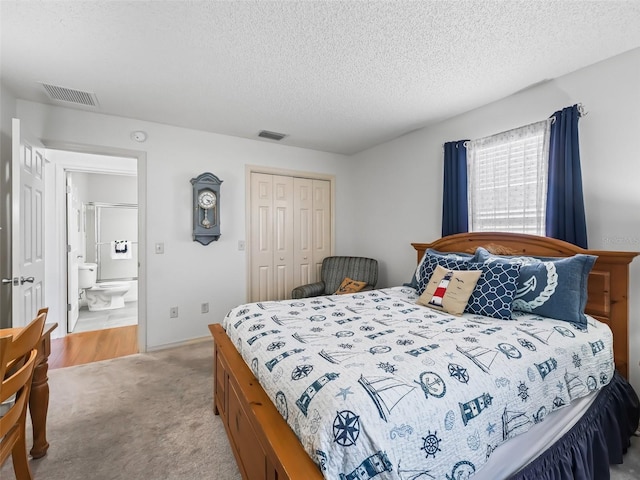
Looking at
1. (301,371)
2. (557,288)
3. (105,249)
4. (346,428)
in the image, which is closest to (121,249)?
(105,249)

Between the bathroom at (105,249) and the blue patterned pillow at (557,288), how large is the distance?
4.71 metres

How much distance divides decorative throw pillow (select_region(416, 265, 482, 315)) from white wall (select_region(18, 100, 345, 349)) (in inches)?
93.3

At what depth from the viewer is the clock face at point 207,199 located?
3.38 metres

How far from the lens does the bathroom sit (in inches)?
179

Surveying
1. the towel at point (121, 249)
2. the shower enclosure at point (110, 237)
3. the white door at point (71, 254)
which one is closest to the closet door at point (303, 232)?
the white door at point (71, 254)

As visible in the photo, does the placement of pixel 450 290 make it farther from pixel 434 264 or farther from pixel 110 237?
pixel 110 237

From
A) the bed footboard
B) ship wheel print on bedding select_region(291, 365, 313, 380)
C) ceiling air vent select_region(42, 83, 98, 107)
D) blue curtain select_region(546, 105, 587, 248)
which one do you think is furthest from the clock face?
blue curtain select_region(546, 105, 587, 248)

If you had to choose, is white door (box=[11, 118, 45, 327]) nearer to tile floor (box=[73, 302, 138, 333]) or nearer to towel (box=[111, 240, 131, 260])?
tile floor (box=[73, 302, 138, 333])

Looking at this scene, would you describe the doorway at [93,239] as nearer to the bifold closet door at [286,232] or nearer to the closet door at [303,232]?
the bifold closet door at [286,232]

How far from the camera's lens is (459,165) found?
2898 mm

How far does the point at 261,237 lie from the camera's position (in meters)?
3.89

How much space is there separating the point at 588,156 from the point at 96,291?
630cm

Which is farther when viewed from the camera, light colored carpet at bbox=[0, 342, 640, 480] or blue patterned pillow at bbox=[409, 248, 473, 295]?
blue patterned pillow at bbox=[409, 248, 473, 295]

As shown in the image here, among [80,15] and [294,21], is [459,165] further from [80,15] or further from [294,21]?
[80,15]
